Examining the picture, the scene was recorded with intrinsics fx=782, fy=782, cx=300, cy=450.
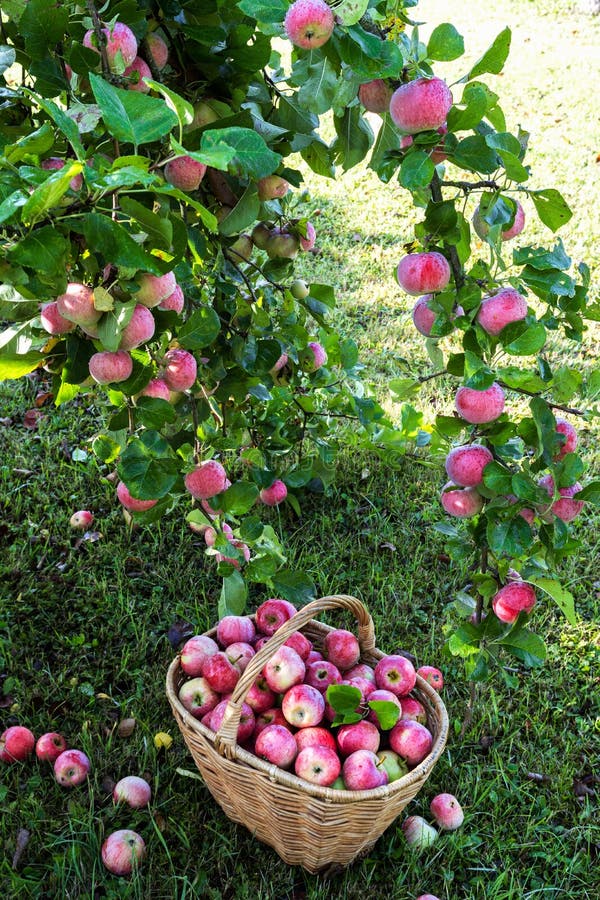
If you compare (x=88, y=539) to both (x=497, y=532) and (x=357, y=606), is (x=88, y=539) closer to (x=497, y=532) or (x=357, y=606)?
(x=357, y=606)

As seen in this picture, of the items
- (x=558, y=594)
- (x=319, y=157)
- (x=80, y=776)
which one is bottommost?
(x=80, y=776)

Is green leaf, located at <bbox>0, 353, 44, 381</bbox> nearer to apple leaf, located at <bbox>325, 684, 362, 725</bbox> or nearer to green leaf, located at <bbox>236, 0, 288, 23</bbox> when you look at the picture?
green leaf, located at <bbox>236, 0, 288, 23</bbox>

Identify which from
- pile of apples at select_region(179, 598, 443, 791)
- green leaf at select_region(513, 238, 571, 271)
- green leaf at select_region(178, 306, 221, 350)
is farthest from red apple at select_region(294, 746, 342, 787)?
green leaf at select_region(513, 238, 571, 271)

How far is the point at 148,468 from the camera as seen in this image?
126 centimetres

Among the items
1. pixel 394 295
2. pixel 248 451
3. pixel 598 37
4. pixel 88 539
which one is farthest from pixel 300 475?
pixel 598 37

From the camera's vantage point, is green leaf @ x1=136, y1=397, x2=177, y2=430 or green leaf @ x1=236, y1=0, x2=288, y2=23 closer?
green leaf @ x1=236, y1=0, x2=288, y2=23

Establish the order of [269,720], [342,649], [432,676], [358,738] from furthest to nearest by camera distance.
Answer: [432,676], [342,649], [269,720], [358,738]

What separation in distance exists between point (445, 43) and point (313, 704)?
1280mm

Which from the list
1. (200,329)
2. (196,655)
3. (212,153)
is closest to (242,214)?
(200,329)

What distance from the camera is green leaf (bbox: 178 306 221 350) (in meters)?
1.31

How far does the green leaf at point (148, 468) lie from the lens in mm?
1230

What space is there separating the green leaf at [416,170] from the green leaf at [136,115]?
376mm

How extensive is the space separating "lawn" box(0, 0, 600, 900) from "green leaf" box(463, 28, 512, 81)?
58 centimetres

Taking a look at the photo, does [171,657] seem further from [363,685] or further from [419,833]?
[419,833]
